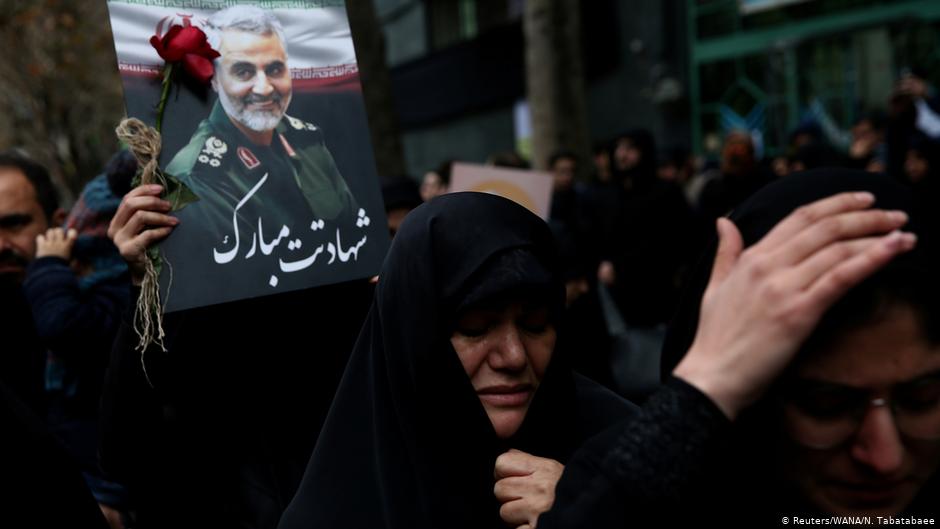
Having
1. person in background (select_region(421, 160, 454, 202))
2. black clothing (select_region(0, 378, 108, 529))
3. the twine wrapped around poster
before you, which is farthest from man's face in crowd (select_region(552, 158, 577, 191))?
black clothing (select_region(0, 378, 108, 529))

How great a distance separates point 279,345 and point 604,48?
1295cm

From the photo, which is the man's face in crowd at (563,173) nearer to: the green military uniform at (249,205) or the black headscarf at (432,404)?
the green military uniform at (249,205)

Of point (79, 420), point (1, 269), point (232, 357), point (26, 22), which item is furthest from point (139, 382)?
point (26, 22)

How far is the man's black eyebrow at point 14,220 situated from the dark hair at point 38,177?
81 millimetres

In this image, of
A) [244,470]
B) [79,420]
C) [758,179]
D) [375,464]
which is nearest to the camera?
[375,464]

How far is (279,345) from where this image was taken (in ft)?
8.30

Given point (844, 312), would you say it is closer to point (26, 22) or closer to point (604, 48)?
point (604, 48)

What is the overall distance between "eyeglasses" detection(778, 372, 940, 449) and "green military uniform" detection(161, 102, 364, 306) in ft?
4.39

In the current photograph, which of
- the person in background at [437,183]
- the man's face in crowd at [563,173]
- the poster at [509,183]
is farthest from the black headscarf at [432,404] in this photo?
the man's face in crowd at [563,173]

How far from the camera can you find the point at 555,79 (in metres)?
10.1

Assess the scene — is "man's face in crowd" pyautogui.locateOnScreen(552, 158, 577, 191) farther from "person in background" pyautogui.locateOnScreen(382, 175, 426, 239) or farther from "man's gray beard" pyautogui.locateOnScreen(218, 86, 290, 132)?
"man's gray beard" pyautogui.locateOnScreen(218, 86, 290, 132)

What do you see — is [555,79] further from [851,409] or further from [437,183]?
[851,409]

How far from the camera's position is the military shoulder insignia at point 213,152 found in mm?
2180

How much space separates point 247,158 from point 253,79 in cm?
20
